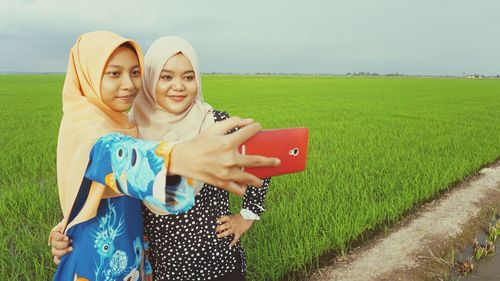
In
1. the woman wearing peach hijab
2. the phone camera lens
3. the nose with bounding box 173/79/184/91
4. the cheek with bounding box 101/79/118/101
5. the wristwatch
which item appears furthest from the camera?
the wristwatch

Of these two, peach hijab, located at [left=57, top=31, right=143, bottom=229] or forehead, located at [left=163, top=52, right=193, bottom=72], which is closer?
peach hijab, located at [left=57, top=31, right=143, bottom=229]

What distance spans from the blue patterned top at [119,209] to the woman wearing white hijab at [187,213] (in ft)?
0.30

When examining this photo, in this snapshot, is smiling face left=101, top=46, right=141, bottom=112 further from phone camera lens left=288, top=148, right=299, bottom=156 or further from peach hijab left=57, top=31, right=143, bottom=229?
phone camera lens left=288, top=148, right=299, bottom=156

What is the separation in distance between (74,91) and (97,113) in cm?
14

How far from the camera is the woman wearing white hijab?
1.14 m

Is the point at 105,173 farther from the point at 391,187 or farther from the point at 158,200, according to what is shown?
the point at 391,187

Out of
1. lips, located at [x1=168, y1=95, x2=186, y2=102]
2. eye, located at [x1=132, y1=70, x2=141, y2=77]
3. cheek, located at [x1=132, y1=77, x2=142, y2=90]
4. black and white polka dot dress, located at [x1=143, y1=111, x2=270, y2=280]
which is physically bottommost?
black and white polka dot dress, located at [x1=143, y1=111, x2=270, y2=280]

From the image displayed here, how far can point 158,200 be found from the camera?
601 mm

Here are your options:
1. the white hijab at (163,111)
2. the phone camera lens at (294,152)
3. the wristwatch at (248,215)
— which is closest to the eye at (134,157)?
the phone camera lens at (294,152)

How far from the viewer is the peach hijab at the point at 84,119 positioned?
855 millimetres

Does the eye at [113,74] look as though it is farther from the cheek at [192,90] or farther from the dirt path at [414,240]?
the dirt path at [414,240]

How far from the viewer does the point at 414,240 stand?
270 centimetres

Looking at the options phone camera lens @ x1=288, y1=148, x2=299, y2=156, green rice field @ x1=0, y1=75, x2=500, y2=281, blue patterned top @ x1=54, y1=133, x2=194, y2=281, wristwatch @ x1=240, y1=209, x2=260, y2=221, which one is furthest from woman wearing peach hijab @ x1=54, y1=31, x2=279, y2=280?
green rice field @ x1=0, y1=75, x2=500, y2=281

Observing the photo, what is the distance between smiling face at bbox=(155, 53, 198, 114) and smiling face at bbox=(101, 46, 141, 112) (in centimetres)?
10
